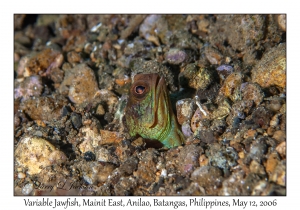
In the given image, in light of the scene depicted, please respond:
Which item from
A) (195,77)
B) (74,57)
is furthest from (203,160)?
(74,57)

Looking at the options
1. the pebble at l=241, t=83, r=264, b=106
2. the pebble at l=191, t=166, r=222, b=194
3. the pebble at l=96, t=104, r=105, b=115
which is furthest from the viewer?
the pebble at l=96, t=104, r=105, b=115

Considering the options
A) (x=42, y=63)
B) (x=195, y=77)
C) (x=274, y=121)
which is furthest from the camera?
(x=42, y=63)

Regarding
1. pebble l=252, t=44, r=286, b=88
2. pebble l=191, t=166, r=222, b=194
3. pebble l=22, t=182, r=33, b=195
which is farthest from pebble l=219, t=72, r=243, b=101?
pebble l=22, t=182, r=33, b=195

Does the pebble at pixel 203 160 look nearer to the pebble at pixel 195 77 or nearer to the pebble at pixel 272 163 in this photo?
the pebble at pixel 272 163

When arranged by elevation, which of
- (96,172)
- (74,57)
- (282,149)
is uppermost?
(74,57)

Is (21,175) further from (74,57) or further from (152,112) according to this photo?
(74,57)

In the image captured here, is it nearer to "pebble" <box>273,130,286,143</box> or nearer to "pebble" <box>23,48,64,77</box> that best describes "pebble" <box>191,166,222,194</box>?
"pebble" <box>273,130,286,143</box>
